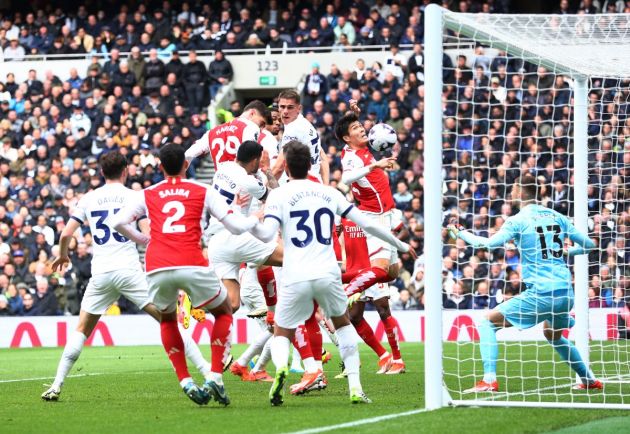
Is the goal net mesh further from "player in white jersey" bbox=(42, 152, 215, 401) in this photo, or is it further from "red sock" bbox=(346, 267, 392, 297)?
"player in white jersey" bbox=(42, 152, 215, 401)

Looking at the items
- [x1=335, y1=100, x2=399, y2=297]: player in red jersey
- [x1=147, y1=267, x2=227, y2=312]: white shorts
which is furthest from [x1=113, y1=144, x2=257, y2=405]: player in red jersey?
[x1=335, y1=100, x2=399, y2=297]: player in red jersey

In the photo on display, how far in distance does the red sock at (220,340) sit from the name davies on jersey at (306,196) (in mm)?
1146

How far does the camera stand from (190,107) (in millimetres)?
27609

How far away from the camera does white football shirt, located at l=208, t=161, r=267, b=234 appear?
10.5 metres

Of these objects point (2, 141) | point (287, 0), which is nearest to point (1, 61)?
point (2, 141)

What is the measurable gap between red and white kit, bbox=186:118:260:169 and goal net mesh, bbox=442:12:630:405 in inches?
80.6

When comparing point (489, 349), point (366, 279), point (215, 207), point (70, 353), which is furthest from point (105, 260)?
point (489, 349)

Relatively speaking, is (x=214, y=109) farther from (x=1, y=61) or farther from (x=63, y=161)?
(x=1, y=61)

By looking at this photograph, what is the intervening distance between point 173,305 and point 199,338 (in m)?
11.4

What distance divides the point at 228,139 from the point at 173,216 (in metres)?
2.83

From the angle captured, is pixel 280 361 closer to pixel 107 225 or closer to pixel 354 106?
pixel 107 225

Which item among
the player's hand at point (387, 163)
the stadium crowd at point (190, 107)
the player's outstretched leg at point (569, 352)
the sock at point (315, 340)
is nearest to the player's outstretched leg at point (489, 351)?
the player's outstretched leg at point (569, 352)

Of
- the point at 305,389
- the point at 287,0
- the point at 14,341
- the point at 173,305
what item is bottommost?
the point at 14,341

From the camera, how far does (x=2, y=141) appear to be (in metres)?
27.5
